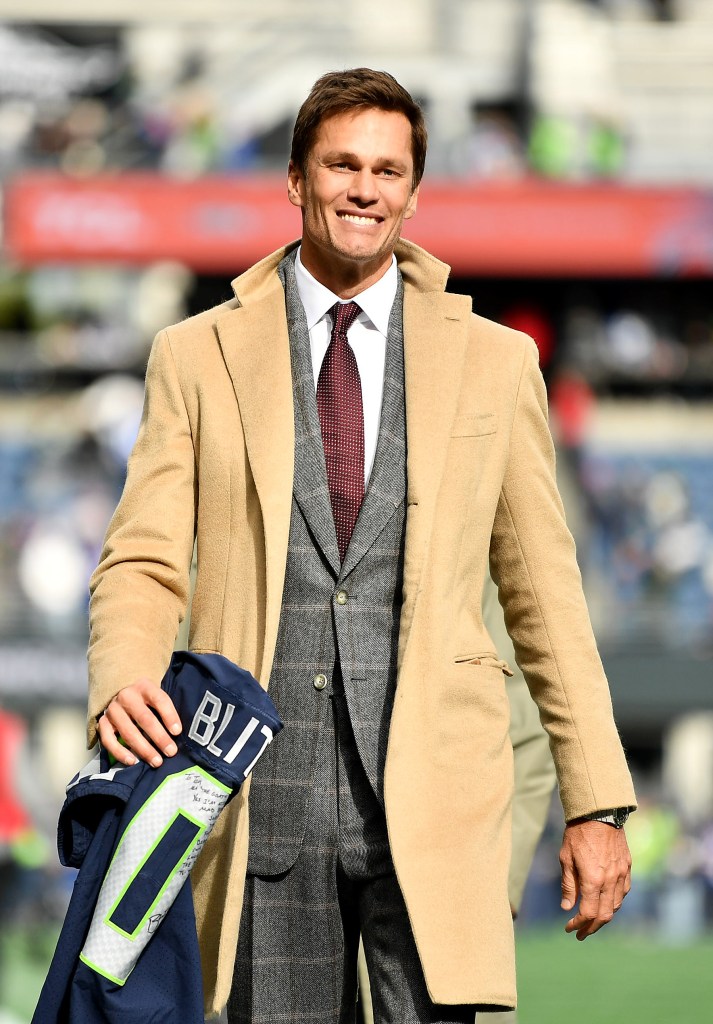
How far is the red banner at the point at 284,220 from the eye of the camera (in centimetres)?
1942

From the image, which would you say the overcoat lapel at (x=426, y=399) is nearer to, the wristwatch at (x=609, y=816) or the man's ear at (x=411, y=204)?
the man's ear at (x=411, y=204)

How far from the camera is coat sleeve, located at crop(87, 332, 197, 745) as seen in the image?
8.07ft

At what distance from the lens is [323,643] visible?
255cm

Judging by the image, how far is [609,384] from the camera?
2012 centimetres

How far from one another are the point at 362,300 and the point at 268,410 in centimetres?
24

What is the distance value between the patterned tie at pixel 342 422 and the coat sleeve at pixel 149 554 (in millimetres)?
200

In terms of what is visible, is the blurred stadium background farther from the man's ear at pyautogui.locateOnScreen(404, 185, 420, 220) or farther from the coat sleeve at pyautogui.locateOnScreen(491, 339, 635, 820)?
the man's ear at pyautogui.locateOnScreen(404, 185, 420, 220)

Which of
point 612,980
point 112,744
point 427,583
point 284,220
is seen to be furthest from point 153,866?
point 284,220

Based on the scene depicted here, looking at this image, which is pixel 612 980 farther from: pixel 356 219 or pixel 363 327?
pixel 356 219

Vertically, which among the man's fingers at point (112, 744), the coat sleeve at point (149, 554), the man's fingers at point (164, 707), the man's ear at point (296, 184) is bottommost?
the man's fingers at point (112, 744)

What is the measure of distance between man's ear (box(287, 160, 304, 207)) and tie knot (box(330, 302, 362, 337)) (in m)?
0.16

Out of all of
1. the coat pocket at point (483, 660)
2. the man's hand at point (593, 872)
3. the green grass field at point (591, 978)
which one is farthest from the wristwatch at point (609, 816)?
the green grass field at point (591, 978)

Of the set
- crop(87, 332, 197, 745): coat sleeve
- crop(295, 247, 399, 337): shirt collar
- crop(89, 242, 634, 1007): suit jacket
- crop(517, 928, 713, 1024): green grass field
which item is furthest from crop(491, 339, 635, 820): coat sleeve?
crop(517, 928, 713, 1024): green grass field

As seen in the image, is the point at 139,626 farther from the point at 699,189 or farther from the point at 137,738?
the point at 699,189
